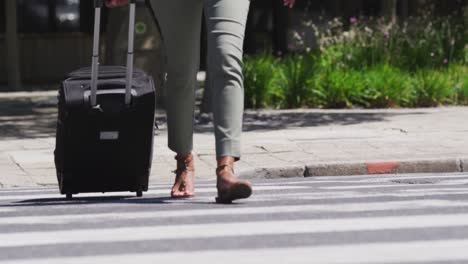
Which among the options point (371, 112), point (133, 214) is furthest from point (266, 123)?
point (133, 214)

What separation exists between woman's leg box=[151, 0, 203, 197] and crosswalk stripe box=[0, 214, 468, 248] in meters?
1.42

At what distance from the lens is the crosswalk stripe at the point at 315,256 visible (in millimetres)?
4852

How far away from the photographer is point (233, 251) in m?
5.07

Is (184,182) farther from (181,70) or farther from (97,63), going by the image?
(97,63)

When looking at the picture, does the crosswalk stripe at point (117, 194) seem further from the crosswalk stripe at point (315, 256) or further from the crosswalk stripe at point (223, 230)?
the crosswalk stripe at point (315, 256)

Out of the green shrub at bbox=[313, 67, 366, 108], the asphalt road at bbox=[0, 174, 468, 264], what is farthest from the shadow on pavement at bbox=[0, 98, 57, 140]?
the asphalt road at bbox=[0, 174, 468, 264]

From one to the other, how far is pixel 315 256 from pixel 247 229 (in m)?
0.71

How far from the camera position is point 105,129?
23.5ft

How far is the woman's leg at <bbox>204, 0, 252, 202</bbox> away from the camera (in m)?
6.57

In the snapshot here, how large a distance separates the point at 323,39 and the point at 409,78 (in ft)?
7.67

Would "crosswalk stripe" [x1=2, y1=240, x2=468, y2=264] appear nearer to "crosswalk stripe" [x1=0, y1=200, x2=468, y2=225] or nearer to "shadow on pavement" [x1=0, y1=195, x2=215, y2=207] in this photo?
"crosswalk stripe" [x1=0, y1=200, x2=468, y2=225]

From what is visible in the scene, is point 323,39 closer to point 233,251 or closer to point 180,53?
point 180,53

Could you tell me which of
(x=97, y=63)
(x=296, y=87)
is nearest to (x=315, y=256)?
(x=97, y=63)

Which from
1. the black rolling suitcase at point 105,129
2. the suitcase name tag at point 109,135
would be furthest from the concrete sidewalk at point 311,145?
the suitcase name tag at point 109,135
